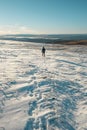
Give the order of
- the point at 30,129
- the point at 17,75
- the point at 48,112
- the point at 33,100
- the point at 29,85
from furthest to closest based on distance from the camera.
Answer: the point at 17,75
the point at 29,85
the point at 33,100
the point at 48,112
the point at 30,129

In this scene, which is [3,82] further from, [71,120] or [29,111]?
[71,120]

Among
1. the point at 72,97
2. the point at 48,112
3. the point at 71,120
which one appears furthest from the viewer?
the point at 72,97

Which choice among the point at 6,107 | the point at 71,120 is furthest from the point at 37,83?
the point at 71,120

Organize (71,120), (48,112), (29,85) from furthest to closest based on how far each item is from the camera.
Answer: (29,85)
(48,112)
(71,120)

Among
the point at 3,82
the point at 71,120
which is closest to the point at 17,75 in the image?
the point at 3,82

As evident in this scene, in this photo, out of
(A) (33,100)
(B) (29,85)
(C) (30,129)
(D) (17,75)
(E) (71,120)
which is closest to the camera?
(C) (30,129)

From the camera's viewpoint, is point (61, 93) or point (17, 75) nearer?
point (61, 93)

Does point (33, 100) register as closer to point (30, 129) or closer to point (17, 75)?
point (30, 129)

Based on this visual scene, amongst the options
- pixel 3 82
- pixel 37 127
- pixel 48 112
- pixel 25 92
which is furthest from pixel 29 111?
pixel 3 82

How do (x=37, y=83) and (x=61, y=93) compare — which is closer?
(x=61, y=93)
